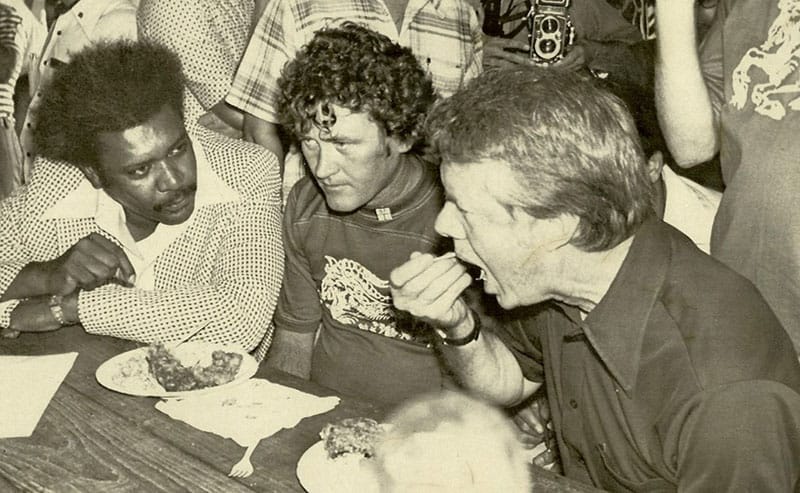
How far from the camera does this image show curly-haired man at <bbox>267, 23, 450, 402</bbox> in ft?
8.48

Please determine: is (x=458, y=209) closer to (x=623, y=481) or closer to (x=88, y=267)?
(x=623, y=481)

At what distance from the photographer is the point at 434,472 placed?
5.09ft

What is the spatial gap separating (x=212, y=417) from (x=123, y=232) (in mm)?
1014

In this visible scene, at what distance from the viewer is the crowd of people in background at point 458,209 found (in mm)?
1701

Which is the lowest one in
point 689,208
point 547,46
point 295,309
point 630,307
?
point 295,309

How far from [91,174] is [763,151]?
1.89 m

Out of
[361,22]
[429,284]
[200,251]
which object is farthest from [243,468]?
[361,22]

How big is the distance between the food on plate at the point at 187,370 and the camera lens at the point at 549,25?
4.51 ft

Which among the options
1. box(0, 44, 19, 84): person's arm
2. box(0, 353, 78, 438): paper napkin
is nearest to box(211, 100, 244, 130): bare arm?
box(0, 44, 19, 84): person's arm

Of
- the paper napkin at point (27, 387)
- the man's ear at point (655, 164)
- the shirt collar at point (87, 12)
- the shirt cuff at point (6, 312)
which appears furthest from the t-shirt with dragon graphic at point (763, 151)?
the shirt collar at point (87, 12)

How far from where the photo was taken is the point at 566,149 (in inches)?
66.6

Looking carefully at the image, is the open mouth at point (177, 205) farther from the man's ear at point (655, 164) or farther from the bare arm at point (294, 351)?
the man's ear at point (655, 164)

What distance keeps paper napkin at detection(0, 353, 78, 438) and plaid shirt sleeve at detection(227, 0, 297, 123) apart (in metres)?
1.19

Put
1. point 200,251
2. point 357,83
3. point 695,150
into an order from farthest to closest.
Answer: point 200,251, point 357,83, point 695,150
